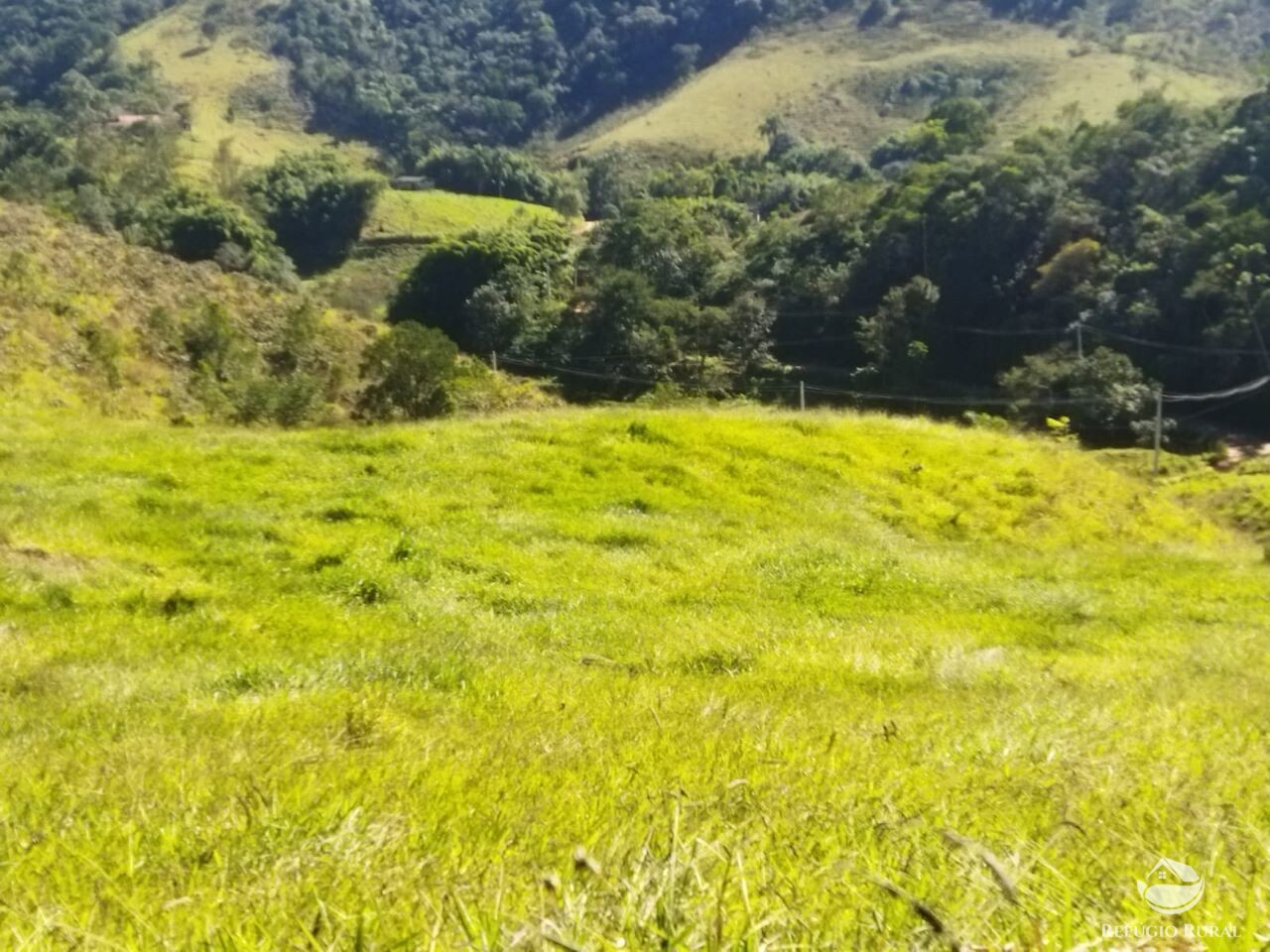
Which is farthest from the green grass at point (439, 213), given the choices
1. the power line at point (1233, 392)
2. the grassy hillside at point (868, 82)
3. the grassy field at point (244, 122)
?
the power line at point (1233, 392)

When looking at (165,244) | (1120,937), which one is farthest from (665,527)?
(165,244)

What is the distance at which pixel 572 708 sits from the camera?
5.26 metres

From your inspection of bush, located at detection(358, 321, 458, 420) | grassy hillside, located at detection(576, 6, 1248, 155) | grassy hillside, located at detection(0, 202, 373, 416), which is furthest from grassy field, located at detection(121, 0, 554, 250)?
bush, located at detection(358, 321, 458, 420)

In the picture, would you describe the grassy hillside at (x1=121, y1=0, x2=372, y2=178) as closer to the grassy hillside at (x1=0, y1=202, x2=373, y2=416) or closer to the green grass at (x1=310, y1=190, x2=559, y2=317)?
the green grass at (x1=310, y1=190, x2=559, y2=317)

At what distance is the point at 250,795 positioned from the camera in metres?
2.74

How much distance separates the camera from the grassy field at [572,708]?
1.94 metres

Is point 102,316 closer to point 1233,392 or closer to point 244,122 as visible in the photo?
point 1233,392

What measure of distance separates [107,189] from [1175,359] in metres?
66.6

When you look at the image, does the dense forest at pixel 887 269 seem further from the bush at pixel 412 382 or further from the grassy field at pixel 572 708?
the grassy field at pixel 572 708

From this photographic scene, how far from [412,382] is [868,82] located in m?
141

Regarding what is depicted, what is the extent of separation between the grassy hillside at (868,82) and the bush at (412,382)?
9579cm

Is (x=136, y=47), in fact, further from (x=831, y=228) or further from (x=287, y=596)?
(x=287, y=596)

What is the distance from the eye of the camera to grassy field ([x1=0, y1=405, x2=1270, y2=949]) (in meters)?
1.94

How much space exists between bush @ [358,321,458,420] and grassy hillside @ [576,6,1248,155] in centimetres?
9579
